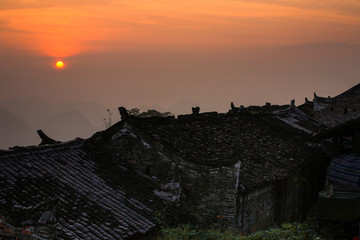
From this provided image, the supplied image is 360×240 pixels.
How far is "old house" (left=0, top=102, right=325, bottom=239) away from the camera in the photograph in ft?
39.9

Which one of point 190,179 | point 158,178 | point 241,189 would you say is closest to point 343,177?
point 241,189

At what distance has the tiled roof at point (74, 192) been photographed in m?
11.5

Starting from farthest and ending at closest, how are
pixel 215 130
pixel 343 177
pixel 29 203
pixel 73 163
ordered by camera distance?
pixel 215 130
pixel 343 177
pixel 73 163
pixel 29 203

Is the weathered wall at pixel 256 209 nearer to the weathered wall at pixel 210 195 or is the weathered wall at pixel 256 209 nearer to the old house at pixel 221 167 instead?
the old house at pixel 221 167

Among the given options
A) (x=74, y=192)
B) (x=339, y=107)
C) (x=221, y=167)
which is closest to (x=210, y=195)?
(x=221, y=167)

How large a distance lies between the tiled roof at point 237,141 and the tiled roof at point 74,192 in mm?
2142

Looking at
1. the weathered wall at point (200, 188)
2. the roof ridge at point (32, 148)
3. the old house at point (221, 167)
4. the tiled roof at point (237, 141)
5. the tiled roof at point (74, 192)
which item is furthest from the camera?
the tiled roof at point (237, 141)

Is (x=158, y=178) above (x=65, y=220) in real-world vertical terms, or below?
above

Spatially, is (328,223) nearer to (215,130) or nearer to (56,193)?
(56,193)

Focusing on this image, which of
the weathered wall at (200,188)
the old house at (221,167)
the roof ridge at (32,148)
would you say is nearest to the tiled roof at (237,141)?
the old house at (221,167)

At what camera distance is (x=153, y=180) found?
15.8 m

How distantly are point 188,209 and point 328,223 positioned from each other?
5.84 meters

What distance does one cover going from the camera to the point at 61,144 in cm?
1537

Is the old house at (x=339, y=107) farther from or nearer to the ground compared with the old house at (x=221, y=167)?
farther from the ground
